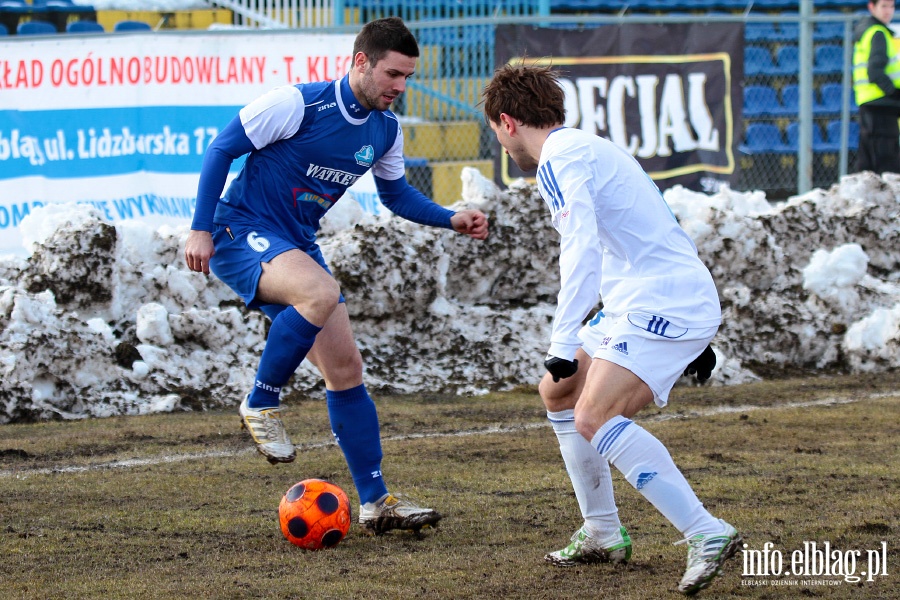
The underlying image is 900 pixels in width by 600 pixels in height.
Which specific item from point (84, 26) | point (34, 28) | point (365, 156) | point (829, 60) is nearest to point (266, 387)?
point (365, 156)

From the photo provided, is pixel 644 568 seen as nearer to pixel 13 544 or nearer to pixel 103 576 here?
pixel 103 576

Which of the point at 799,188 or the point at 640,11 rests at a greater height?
the point at 640,11

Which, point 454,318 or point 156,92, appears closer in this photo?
point 454,318

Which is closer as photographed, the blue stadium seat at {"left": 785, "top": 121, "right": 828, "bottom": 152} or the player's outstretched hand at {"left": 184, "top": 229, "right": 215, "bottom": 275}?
the player's outstretched hand at {"left": 184, "top": 229, "right": 215, "bottom": 275}

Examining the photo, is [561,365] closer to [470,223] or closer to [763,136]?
[470,223]

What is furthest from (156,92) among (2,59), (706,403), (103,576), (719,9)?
(719,9)

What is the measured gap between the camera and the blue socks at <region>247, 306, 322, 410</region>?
4.63 meters

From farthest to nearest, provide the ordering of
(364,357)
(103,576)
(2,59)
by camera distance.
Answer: (2,59), (364,357), (103,576)

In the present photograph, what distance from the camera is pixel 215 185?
4852mm

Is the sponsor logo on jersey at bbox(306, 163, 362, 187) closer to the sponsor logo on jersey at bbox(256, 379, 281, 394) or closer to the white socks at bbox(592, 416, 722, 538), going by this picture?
the sponsor logo on jersey at bbox(256, 379, 281, 394)

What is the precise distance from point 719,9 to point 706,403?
961 centimetres

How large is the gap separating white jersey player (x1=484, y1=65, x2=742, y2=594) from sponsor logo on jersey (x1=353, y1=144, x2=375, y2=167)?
1.04m

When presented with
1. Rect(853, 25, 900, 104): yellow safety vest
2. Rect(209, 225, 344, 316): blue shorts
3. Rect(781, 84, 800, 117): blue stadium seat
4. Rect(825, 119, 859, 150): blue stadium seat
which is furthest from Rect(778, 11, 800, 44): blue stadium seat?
Rect(209, 225, 344, 316): blue shorts

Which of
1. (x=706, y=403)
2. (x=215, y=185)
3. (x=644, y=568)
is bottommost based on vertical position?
(x=706, y=403)
